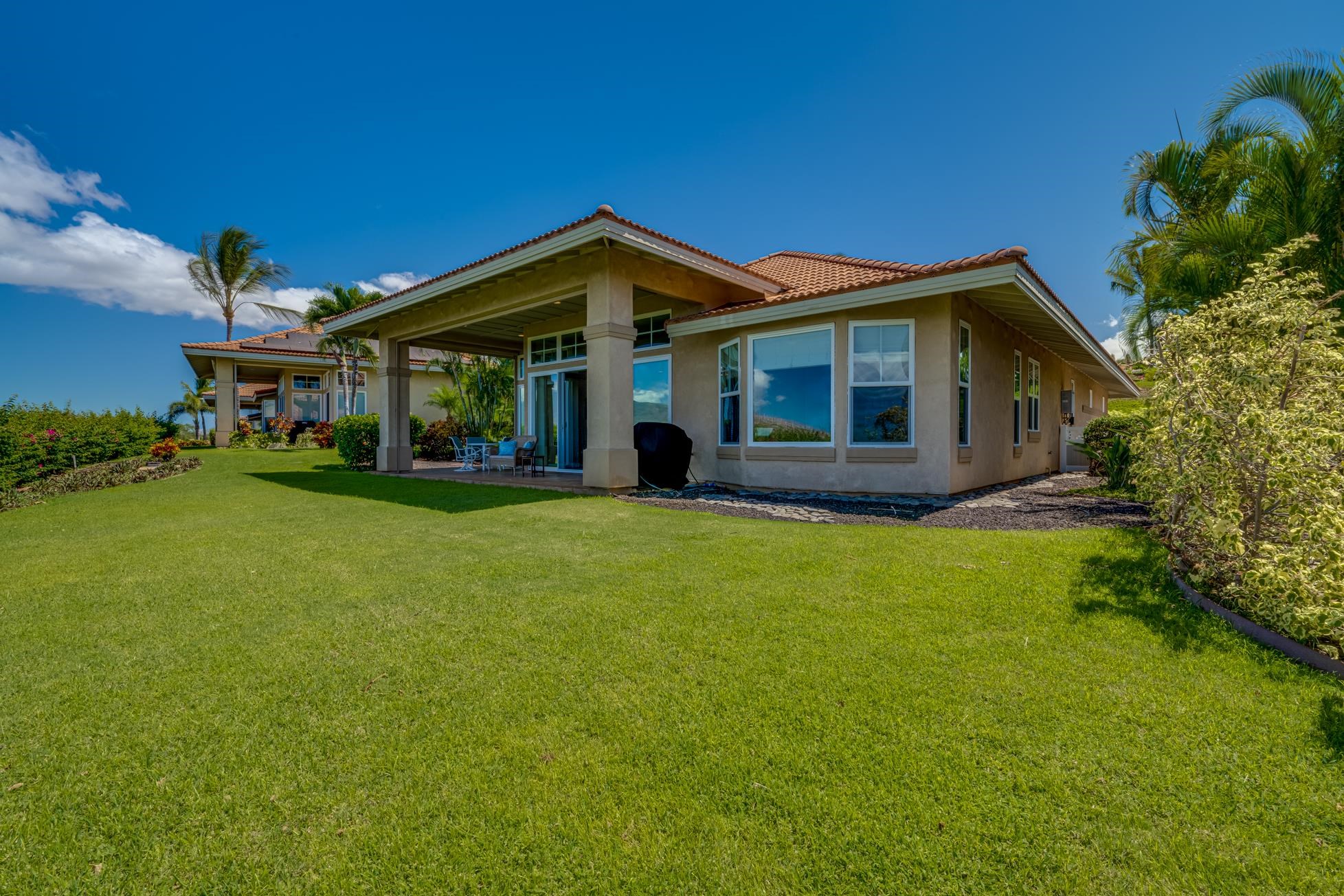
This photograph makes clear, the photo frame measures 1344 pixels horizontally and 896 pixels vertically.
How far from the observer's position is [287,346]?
27031 millimetres

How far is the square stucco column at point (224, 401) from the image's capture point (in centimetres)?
2353

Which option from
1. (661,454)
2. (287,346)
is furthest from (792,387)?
(287,346)

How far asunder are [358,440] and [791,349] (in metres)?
13.1

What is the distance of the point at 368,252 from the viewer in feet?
87.5

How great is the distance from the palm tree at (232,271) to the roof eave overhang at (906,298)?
31.1m

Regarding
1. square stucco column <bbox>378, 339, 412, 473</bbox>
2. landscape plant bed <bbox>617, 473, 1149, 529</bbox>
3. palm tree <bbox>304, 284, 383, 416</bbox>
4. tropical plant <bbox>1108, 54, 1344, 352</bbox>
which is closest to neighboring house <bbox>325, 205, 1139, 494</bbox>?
landscape plant bed <bbox>617, 473, 1149, 529</bbox>

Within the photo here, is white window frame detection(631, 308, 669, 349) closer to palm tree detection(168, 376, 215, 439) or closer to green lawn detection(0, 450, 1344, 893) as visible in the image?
green lawn detection(0, 450, 1344, 893)

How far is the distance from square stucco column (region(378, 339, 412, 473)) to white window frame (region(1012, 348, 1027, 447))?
48.3 feet

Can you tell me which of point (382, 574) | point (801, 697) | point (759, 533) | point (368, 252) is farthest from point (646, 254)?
point (368, 252)

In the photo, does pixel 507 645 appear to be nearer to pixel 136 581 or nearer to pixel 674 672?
pixel 674 672

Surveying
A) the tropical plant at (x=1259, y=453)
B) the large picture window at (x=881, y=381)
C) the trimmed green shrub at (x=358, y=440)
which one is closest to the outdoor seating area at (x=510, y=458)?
the trimmed green shrub at (x=358, y=440)

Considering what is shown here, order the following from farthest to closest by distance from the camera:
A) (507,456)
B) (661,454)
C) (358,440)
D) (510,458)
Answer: (358,440) < (507,456) < (510,458) < (661,454)

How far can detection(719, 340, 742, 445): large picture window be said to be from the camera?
1050 cm

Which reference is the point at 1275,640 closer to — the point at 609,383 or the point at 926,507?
the point at 926,507
